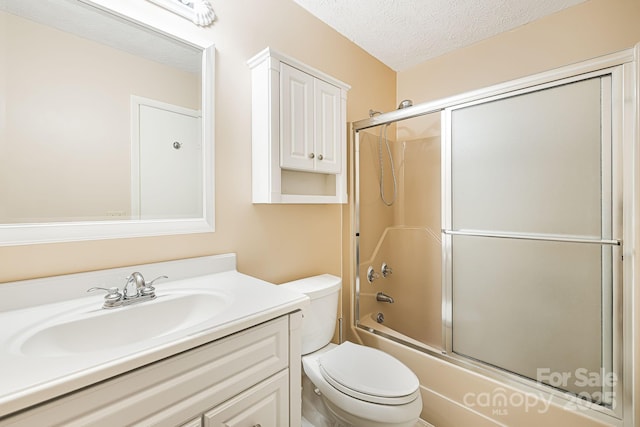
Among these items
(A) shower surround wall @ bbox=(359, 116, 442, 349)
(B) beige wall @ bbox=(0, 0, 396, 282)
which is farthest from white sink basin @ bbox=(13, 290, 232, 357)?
(A) shower surround wall @ bbox=(359, 116, 442, 349)

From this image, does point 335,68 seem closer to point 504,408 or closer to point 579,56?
point 579,56

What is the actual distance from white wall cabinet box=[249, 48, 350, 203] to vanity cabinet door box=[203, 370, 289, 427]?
2.50 feet

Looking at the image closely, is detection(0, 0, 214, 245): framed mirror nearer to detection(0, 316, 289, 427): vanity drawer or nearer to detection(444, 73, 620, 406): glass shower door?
detection(0, 316, 289, 427): vanity drawer

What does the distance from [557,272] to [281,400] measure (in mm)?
1351

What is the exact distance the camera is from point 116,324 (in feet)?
2.86

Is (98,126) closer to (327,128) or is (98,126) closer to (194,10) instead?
(194,10)

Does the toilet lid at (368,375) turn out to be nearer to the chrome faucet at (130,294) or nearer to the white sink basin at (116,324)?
the white sink basin at (116,324)

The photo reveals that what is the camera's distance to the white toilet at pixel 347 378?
3.58 ft

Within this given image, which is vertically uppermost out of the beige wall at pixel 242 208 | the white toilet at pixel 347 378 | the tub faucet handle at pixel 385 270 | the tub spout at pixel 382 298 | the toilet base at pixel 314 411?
the beige wall at pixel 242 208

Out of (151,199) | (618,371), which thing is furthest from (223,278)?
(618,371)

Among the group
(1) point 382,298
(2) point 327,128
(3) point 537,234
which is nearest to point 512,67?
(3) point 537,234

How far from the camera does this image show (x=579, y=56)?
1651 millimetres

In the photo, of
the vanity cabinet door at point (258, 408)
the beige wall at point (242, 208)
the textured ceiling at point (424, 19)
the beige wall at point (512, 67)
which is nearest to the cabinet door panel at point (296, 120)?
the beige wall at point (242, 208)

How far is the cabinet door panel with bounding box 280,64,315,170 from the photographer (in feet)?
4.50
